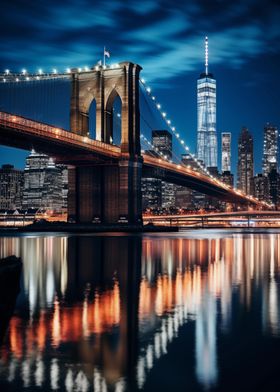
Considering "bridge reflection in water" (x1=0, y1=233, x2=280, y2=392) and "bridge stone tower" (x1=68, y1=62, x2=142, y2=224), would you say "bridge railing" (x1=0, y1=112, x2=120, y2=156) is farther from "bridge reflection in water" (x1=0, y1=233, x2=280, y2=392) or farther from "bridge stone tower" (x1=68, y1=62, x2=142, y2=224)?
"bridge reflection in water" (x1=0, y1=233, x2=280, y2=392)

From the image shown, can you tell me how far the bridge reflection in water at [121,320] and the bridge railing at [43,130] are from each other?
22737 mm

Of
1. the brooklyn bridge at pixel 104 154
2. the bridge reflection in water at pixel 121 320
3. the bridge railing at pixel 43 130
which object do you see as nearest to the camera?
the bridge reflection in water at pixel 121 320

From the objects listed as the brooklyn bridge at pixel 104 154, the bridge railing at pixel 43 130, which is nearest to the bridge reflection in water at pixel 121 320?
the bridge railing at pixel 43 130

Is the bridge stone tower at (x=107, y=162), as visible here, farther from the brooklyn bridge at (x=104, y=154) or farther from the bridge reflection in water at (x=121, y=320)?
the bridge reflection in water at (x=121, y=320)

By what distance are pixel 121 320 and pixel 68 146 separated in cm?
4167

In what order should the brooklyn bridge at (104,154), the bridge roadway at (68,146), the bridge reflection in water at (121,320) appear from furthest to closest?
1. the brooklyn bridge at (104,154)
2. the bridge roadway at (68,146)
3. the bridge reflection in water at (121,320)

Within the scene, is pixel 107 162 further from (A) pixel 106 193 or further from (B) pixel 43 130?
(B) pixel 43 130

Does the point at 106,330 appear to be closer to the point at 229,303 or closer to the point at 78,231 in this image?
the point at 229,303

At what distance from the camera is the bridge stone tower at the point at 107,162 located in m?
61.1

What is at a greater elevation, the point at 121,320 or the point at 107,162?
the point at 107,162

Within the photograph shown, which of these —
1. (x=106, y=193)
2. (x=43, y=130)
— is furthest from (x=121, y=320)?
(x=106, y=193)

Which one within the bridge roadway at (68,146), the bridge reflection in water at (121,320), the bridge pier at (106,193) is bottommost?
the bridge reflection in water at (121,320)

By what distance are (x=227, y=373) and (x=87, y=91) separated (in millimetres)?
59835

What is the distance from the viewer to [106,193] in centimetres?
6259
